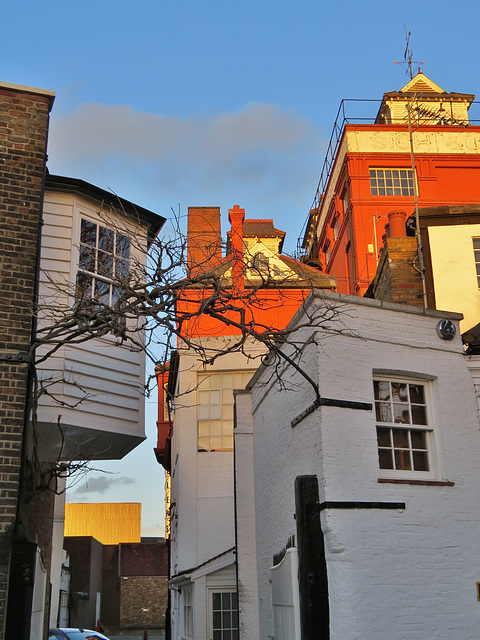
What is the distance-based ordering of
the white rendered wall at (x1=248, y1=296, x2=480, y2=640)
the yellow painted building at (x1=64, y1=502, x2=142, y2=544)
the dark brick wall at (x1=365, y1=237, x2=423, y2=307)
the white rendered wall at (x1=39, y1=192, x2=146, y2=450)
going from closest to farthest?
the white rendered wall at (x1=248, y1=296, x2=480, y2=640) < the white rendered wall at (x1=39, y1=192, x2=146, y2=450) < the dark brick wall at (x1=365, y1=237, x2=423, y2=307) < the yellow painted building at (x1=64, y1=502, x2=142, y2=544)

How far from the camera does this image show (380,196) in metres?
26.7

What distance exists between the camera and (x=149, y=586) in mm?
44219

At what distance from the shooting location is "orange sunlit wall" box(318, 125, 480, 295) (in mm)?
26000

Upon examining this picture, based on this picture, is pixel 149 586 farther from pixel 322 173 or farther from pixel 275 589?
pixel 275 589

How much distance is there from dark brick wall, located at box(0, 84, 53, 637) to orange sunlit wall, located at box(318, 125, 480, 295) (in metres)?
16.7

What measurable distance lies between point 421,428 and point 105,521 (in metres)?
49.9

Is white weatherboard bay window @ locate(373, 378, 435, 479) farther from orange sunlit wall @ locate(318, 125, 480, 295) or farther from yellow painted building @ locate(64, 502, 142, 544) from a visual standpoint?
yellow painted building @ locate(64, 502, 142, 544)

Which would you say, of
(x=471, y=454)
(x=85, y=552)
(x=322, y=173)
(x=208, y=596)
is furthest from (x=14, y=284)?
(x=85, y=552)

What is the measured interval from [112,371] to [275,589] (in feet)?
13.5

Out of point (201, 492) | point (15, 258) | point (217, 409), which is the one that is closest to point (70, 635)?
point (201, 492)

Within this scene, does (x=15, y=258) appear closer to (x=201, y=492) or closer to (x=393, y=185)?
(x=201, y=492)

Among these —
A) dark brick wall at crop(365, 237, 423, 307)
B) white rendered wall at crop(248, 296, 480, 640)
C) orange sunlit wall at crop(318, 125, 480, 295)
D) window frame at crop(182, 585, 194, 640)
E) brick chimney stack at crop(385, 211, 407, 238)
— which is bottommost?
window frame at crop(182, 585, 194, 640)

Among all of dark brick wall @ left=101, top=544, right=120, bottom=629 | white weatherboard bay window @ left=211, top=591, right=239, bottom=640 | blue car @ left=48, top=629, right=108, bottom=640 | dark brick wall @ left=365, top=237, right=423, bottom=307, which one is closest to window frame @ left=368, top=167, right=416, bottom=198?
dark brick wall @ left=365, top=237, right=423, bottom=307

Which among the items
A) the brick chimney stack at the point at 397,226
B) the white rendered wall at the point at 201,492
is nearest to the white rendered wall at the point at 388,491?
the brick chimney stack at the point at 397,226
